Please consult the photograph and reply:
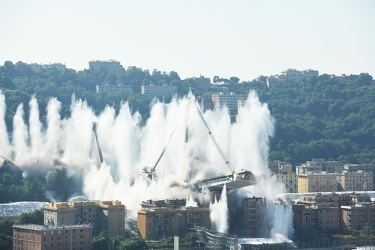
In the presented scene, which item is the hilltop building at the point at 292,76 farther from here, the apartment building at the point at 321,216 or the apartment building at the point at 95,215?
the apartment building at the point at 95,215

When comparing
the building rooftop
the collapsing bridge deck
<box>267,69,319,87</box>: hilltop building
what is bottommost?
the building rooftop

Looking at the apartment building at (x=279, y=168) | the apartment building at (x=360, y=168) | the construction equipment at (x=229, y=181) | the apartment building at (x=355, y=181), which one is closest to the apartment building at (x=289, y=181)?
the apartment building at (x=279, y=168)

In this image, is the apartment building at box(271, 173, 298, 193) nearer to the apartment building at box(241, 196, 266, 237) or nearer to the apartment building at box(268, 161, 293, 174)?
the apartment building at box(268, 161, 293, 174)

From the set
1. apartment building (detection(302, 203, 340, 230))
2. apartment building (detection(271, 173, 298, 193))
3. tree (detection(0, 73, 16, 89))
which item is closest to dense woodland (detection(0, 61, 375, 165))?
tree (detection(0, 73, 16, 89))

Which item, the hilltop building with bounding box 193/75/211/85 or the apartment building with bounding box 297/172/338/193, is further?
the hilltop building with bounding box 193/75/211/85

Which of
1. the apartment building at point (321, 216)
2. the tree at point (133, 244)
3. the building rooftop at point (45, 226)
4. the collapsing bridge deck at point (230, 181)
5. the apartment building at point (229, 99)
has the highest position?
the apartment building at point (229, 99)
